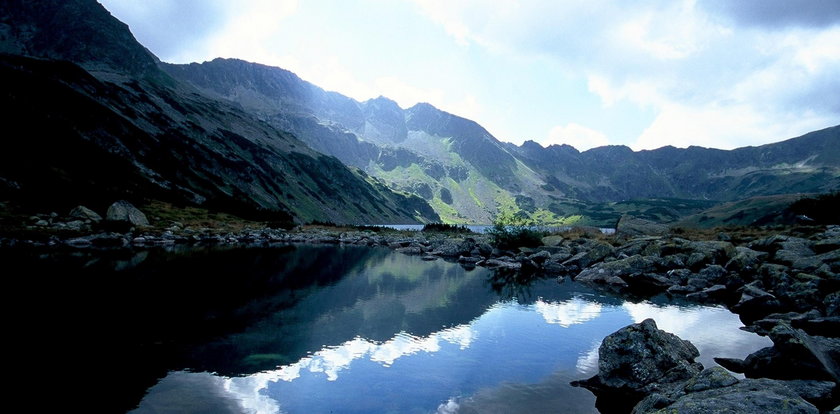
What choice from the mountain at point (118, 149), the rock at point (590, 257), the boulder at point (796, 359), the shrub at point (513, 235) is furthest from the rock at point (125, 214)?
the boulder at point (796, 359)

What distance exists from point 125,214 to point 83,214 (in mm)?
4811

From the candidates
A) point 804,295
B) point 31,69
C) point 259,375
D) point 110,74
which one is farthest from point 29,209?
point 110,74

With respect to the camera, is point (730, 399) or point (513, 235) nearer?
point (730, 399)

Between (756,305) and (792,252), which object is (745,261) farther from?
(756,305)

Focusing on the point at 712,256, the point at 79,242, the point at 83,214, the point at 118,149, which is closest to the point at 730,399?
the point at 712,256

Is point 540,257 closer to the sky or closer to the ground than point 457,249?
closer to the sky

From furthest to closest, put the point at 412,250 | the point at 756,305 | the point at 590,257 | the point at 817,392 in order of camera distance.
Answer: the point at 412,250 < the point at 590,257 < the point at 756,305 < the point at 817,392

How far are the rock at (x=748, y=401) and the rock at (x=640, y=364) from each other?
134 inches

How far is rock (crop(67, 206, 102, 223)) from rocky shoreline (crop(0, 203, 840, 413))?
185mm

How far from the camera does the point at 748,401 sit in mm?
7145

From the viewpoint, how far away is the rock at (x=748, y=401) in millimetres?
6770

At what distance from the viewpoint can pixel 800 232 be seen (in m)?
43.0

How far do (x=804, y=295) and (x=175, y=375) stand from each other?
31.6m

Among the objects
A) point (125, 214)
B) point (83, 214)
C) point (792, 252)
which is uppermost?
point (125, 214)
